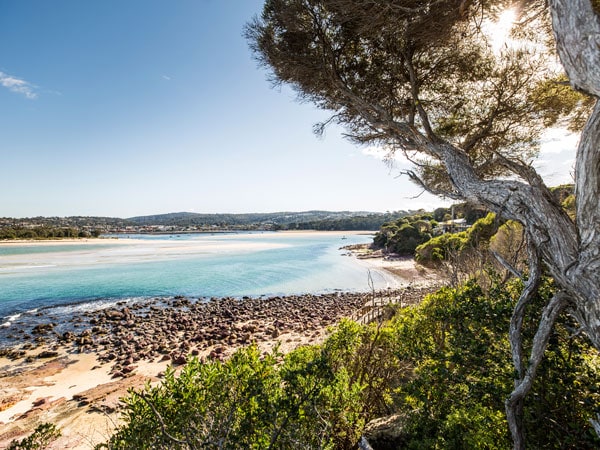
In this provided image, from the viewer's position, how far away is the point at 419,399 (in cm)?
299

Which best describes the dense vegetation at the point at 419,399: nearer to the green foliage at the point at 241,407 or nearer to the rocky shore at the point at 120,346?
the green foliage at the point at 241,407

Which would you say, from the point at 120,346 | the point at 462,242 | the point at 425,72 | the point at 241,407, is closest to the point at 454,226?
the point at 462,242

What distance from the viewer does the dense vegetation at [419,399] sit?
7.80ft

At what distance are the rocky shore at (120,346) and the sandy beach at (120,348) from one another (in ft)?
0.09

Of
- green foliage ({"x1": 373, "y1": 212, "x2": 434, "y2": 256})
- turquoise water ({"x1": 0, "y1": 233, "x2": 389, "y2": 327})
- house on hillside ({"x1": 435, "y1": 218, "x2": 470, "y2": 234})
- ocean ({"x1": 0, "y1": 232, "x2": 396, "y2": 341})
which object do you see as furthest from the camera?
green foliage ({"x1": 373, "y1": 212, "x2": 434, "y2": 256})

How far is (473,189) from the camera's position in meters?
3.41

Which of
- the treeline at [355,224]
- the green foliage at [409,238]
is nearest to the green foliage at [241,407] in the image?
the green foliage at [409,238]

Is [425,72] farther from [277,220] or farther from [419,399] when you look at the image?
[277,220]

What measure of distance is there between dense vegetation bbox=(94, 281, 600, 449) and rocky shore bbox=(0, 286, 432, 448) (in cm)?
166

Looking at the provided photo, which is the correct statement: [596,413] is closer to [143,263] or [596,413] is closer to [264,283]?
[264,283]

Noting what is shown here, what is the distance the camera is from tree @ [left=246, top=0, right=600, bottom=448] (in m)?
2.87

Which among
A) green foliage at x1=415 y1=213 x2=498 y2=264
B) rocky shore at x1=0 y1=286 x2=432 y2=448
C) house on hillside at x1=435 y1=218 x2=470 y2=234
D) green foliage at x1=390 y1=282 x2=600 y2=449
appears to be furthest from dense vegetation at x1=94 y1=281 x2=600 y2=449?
house on hillside at x1=435 y1=218 x2=470 y2=234

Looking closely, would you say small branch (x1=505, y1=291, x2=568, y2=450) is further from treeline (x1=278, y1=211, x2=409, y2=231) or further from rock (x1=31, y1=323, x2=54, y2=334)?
treeline (x1=278, y1=211, x2=409, y2=231)

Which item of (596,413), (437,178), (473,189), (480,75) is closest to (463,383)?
(596,413)
